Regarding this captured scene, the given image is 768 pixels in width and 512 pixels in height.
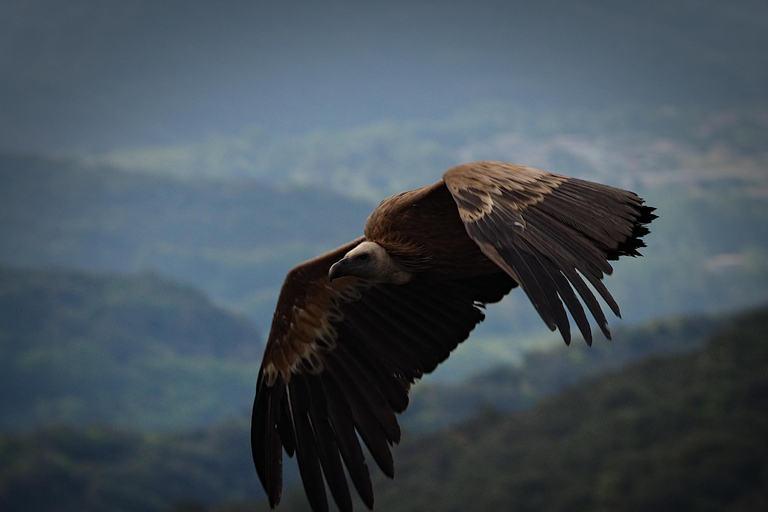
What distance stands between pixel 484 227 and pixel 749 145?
16080cm

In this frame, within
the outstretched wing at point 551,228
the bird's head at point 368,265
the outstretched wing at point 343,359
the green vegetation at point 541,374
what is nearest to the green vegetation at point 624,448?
the green vegetation at point 541,374

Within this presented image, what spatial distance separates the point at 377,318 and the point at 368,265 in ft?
3.54

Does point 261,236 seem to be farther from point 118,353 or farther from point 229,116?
point 229,116

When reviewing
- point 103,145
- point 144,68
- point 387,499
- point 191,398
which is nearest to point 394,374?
point 387,499

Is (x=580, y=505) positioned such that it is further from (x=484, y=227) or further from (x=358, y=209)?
(x=358, y=209)

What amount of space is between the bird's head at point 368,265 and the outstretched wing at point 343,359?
19.5 inches

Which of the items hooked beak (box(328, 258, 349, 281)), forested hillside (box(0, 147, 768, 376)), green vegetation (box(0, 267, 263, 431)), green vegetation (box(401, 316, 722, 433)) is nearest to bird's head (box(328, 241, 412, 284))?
hooked beak (box(328, 258, 349, 281))

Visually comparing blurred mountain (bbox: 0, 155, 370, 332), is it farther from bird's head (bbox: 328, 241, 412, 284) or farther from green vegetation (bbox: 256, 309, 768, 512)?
bird's head (bbox: 328, 241, 412, 284)

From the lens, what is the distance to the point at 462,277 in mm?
5984

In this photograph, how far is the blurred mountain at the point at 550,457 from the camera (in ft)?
113

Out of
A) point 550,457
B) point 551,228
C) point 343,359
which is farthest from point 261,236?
point 551,228

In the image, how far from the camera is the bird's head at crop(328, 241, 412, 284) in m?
5.65

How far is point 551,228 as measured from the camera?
4449 mm

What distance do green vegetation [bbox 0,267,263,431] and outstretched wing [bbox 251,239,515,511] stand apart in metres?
97.9
